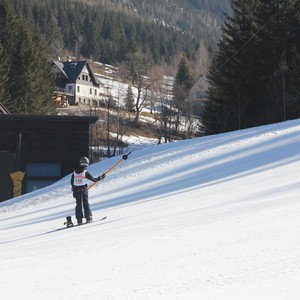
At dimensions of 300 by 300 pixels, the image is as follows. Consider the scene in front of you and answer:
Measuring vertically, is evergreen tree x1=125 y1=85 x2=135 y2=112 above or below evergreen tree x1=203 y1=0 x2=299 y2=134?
above

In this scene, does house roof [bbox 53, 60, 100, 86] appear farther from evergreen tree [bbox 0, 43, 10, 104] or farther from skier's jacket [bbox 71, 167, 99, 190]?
skier's jacket [bbox 71, 167, 99, 190]

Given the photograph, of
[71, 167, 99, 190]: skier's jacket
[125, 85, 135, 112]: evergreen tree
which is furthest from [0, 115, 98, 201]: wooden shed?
[125, 85, 135, 112]: evergreen tree

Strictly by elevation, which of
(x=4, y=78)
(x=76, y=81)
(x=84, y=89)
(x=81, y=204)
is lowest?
(x=81, y=204)

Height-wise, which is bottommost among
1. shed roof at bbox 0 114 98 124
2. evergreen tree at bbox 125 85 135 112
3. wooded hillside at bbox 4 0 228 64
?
shed roof at bbox 0 114 98 124

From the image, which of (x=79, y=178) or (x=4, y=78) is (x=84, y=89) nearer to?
(x=4, y=78)

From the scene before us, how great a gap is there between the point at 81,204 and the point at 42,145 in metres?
20.3

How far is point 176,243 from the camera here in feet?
24.2

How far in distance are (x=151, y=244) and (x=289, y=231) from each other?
188 centimetres

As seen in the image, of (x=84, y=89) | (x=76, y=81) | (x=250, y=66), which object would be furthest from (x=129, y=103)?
(x=250, y=66)

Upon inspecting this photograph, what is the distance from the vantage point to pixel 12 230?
12.4 meters

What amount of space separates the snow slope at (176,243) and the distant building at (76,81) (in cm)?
8297

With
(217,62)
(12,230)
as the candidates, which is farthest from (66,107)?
(12,230)

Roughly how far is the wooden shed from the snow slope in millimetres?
14841

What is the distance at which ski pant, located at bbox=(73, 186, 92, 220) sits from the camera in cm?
1198
